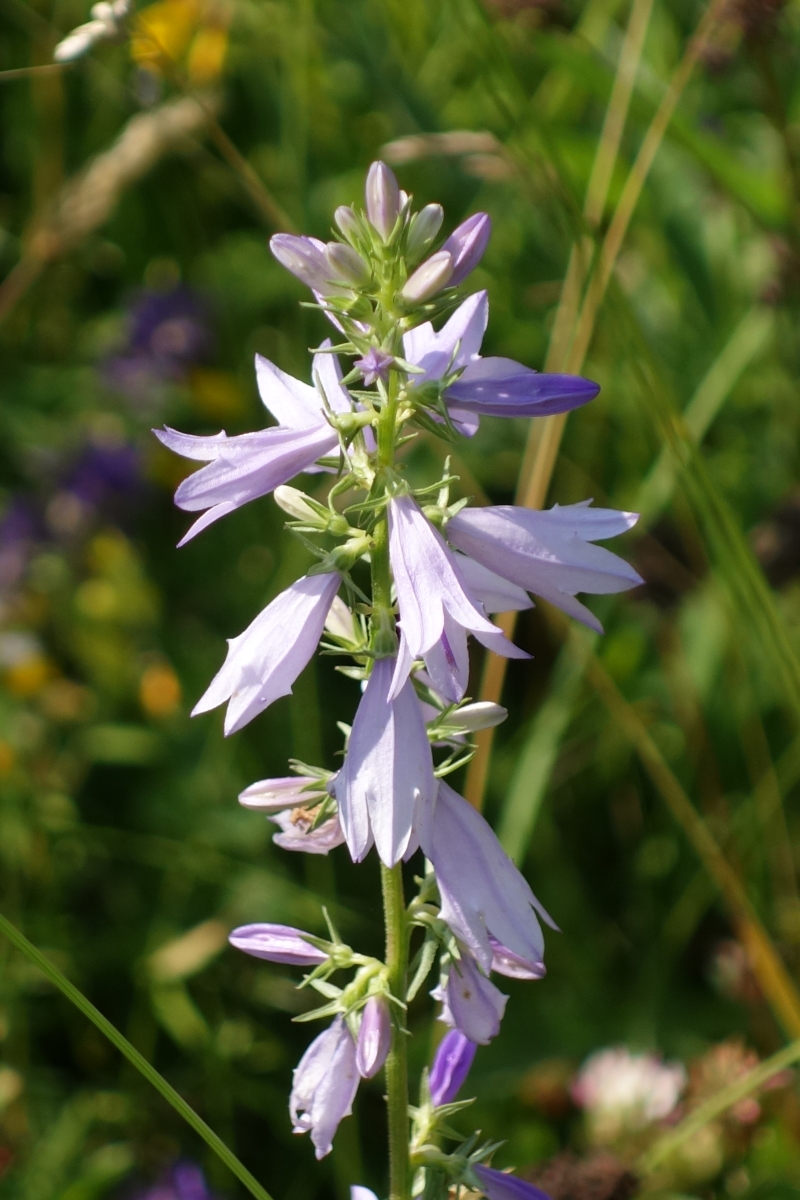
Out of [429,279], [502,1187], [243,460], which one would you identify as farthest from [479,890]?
[429,279]

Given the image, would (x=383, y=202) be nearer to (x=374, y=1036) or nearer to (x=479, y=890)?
(x=479, y=890)

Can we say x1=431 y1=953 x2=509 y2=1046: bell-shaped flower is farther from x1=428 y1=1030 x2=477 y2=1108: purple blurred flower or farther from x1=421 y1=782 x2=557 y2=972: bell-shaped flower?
x1=428 y1=1030 x2=477 y2=1108: purple blurred flower

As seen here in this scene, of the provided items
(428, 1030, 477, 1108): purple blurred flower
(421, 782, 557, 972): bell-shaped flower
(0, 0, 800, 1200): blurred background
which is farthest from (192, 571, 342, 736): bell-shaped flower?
(0, 0, 800, 1200): blurred background

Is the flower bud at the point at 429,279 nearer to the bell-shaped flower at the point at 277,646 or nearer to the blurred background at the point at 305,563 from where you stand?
the bell-shaped flower at the point at 277,646

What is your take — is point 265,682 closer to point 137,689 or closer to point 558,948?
point 558,948

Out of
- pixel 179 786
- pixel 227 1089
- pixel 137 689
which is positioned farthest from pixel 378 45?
pixel 227 1089

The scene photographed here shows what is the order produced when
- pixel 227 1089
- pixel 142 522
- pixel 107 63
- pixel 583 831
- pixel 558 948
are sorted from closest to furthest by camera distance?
pixel 227 1089 → pixel 558 948 → pixel 583 831 → pixel 142 522 → pixel 107 63

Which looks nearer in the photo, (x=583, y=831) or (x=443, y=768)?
(x=443, y=768)

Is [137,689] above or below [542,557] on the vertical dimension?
below
